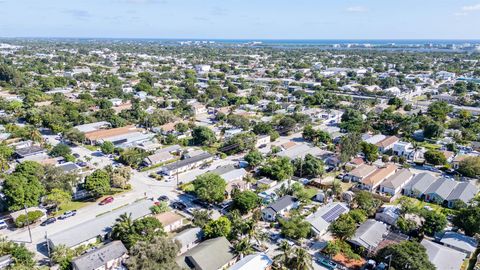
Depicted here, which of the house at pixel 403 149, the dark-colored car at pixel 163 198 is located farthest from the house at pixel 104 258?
the house at pixel 403 149

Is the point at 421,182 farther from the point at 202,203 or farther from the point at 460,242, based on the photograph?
the point at 202,203

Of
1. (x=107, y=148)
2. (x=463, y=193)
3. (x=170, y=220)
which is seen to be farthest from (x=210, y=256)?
(x=107, y=148)

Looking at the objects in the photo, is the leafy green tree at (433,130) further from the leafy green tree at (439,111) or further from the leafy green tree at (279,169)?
the leafy green tree at (279,169)

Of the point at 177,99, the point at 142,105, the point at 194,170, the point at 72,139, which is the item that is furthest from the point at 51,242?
the point at 177,99

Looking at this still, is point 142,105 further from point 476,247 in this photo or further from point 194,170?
point 476,247

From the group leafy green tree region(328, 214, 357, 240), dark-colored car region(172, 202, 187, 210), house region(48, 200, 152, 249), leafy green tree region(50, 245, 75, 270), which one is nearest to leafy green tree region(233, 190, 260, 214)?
dark-colored car region(172, 202, 187, 210)
